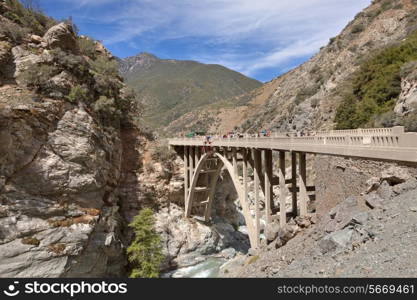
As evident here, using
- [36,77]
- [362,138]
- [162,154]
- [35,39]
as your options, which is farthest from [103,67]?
[362,138]

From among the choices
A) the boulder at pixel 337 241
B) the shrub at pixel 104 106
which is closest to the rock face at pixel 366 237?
the boulder at pixel 337 241

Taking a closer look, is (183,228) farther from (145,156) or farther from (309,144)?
(309,144)

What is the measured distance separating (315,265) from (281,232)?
4907 mm

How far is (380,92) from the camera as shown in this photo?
25.8 meters

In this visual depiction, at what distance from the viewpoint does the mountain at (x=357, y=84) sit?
23688 mm

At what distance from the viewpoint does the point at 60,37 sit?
23.2 m

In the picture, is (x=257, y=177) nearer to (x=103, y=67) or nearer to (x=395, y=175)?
(x=395, y=175)

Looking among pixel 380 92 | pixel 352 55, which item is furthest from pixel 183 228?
pixel 352 55

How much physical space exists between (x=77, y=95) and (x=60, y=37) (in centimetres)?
653

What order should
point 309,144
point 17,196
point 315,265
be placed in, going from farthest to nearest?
point 17,196 → point 309,144 → point 315,265

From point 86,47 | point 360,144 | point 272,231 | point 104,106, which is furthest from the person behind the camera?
point 86,47

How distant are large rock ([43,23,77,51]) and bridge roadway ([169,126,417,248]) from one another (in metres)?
13.3

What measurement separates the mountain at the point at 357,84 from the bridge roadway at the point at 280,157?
32.5 feet

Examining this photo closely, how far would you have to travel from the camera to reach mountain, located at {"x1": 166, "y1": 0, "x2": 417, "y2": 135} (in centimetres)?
2369
